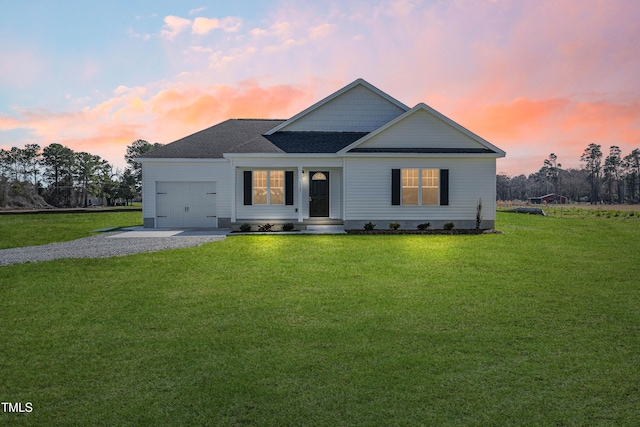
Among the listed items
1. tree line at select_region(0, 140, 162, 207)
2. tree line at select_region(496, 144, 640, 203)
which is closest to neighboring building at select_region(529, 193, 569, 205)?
tree line at select_region(496, 144, 640, 203)

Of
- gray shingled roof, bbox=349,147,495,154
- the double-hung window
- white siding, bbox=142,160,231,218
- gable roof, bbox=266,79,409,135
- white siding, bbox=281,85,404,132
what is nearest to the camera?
gray shingled roof, bbox=349,147,495,154

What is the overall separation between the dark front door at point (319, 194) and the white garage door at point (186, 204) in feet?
16.2

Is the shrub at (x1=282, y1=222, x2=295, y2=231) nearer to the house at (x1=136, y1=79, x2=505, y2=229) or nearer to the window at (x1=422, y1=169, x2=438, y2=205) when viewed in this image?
the house at (x1=136, y1=79, x2=505, y2=229)

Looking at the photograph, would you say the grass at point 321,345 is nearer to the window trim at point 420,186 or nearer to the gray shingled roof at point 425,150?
the window trim at point 420,186

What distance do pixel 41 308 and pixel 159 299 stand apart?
1721mm

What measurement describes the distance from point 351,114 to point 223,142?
23.2 ft

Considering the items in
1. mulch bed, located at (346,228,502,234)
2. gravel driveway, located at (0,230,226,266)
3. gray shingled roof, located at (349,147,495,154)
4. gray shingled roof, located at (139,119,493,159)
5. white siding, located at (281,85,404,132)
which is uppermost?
white siding, located at (281,85,404,132)

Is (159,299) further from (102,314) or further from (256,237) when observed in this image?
(256,237)

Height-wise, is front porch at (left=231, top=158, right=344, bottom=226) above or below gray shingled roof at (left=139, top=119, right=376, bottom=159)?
below

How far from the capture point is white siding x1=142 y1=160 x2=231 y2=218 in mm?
20203

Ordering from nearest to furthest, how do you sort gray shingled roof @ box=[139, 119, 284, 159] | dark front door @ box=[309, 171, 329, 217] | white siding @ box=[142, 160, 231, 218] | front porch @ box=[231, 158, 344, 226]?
front porch @ box=[231, 158, 344, 226], gray shingled roof @ box=[139, 119, 284, 159], dark front door @ box=[309, 171, 329, 217], white siding @ box=[142, 160, 231, 218]

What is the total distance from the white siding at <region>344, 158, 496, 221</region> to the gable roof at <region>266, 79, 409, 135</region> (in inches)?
151

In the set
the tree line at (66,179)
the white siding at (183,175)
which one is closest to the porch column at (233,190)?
the white siding at (183,175)

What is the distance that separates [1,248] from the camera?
1366cm
